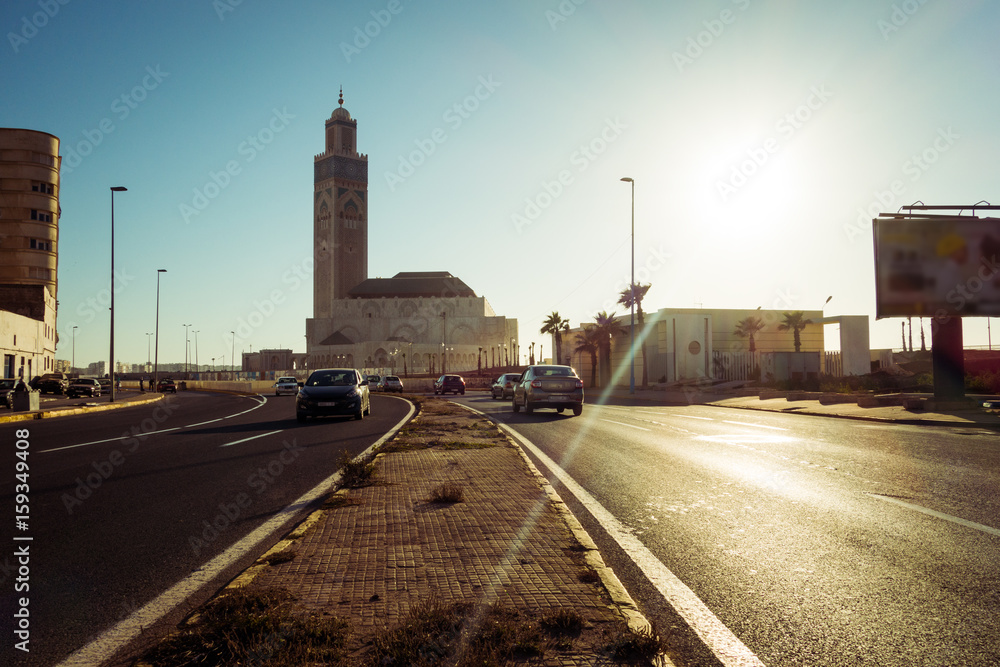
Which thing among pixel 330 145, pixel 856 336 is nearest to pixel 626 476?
pixel 856 336

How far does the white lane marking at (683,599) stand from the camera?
3.21 metres

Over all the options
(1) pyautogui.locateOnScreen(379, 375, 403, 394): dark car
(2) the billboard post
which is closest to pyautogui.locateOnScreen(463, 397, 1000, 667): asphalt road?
(2) the billboard post

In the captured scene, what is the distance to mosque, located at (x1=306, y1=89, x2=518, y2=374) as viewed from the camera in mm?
129125

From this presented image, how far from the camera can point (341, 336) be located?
138 metres

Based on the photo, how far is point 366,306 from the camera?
144 metres

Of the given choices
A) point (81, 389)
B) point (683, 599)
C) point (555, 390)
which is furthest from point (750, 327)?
point (683, 599)

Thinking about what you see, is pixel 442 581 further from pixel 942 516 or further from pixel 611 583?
pixel 942 516

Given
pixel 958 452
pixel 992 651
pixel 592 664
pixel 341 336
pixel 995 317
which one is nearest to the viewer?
pixel 592 664

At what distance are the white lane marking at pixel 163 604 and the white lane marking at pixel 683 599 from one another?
9.18ft

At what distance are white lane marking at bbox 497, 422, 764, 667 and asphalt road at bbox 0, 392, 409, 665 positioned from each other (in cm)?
271

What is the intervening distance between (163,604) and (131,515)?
3178 mm

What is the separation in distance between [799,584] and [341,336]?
138m

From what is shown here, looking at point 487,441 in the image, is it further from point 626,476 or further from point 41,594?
point 41,594

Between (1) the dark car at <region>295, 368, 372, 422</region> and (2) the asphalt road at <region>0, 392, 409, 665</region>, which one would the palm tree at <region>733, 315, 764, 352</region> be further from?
(2) the asphalt road at <region>0, 392, 409, 665</region>
